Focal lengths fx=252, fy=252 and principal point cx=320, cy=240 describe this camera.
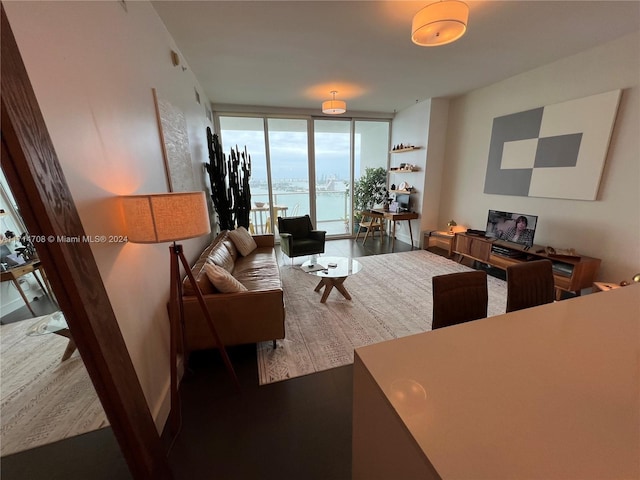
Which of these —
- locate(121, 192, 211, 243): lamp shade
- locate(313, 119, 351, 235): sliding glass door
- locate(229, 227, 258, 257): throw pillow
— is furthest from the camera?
locate(313, 119, 351, 235): sliding glass door

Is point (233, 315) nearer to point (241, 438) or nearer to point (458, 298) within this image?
point (241, 438)

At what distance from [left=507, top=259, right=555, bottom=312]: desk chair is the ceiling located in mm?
2011

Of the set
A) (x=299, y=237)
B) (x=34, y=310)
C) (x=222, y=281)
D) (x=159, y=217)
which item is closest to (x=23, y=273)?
(x=34, y=310)

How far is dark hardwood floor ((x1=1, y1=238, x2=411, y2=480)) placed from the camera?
1222 mm

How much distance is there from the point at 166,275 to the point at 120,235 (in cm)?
67

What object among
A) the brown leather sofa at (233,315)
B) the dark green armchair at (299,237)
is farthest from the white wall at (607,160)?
the brown leather sofa at (233,315)

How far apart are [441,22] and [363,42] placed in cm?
102

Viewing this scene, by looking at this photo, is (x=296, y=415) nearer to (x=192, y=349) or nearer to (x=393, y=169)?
(x=192, y=349)

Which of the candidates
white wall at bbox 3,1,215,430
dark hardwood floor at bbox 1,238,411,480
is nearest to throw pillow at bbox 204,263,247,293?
white wall at bbox 3,1,215,430

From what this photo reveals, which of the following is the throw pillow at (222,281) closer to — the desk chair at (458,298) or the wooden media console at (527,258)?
the desk chair at (458,298)

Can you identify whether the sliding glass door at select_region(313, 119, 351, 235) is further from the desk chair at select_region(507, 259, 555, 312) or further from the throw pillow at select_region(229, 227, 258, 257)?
the desk chair at select_region(507, 259, 555, 312)

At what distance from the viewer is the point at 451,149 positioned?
4.71 meters

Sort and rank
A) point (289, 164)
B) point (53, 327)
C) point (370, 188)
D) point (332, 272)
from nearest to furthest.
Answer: point (53, 327), point (332, 272), point (289, 164), point (370, 188)

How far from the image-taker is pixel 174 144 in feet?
7.42
